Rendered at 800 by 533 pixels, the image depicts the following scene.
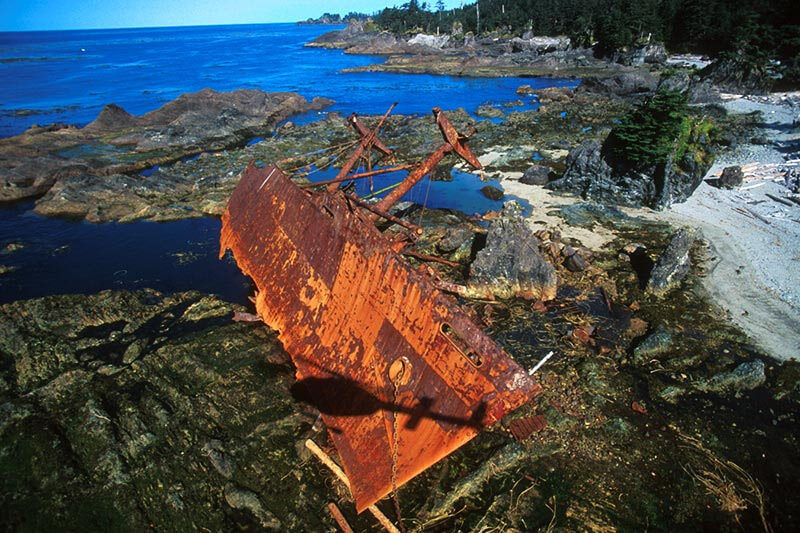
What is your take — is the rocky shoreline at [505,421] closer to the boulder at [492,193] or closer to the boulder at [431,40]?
the boulder at [492,193]

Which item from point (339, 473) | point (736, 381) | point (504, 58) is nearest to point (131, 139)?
point (339, 473)

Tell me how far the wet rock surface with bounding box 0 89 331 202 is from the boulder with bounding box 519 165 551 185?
19.8 metres

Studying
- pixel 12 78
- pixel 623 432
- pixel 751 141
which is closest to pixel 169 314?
pixel 623 432

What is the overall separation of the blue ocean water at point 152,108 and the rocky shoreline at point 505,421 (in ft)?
7.80

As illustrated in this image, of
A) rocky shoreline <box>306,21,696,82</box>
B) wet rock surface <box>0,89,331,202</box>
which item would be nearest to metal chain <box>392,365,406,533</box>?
wet rock surface <box>0,89,331,202</box>

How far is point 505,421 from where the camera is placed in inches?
293

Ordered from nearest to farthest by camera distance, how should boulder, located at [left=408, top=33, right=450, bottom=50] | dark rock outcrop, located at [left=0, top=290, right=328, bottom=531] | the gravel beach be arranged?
dark rock outcrop, located at [left=0, top=290, right=328, bottom=531] < the gravel beach < boulder, located at [left=408, top=33, right=450, bottom=50]

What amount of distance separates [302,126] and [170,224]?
58.0 feet

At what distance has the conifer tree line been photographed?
37500 millimetres

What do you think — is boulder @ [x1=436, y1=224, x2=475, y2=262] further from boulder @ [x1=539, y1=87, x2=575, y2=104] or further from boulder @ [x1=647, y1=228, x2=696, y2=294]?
boulder @ [x1=539, y1=87, x2=575, y2=104]

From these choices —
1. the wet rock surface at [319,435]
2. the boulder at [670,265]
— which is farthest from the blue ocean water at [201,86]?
the wet rock surface at [319,435]

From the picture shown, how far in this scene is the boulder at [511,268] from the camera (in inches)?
434

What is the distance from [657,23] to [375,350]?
266ft

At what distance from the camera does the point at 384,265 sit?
6.50m
